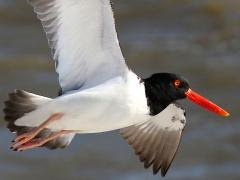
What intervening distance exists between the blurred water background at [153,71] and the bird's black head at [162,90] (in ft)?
8.82

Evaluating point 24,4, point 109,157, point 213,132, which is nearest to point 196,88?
point 213,132

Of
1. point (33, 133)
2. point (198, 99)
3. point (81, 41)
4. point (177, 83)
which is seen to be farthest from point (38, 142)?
point (198, 99)

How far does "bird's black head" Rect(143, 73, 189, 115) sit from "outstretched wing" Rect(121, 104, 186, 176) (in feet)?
2.08

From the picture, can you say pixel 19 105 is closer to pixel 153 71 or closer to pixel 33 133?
pixel 33 133

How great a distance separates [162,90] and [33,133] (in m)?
1.01

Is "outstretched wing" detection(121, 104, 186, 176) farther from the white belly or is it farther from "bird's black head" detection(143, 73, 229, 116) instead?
the white belly

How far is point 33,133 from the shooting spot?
7809 millimetres

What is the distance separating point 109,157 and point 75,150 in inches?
14.0

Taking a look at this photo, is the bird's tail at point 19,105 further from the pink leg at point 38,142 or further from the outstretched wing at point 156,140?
the outstretched wing at point 156,140

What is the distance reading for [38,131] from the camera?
7.80 m

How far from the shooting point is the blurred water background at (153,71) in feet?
35.2

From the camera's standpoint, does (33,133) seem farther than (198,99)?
No

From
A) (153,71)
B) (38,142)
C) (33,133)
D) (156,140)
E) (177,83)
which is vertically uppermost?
(177,83)

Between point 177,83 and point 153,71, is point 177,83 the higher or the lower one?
the higher one
